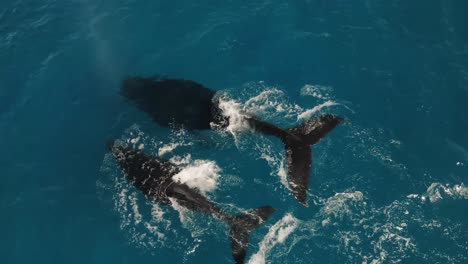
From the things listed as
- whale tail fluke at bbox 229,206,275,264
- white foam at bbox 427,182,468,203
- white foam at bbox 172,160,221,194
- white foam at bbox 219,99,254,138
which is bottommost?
white foam at bbox 427,182,468,203

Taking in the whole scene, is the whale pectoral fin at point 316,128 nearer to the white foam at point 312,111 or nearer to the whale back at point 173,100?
the white foam at point 312,111

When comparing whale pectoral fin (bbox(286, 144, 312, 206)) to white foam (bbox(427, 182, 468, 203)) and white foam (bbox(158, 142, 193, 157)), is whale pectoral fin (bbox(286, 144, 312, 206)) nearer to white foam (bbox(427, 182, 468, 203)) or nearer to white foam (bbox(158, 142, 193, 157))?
white foam (bbox(427, 182, 468, 203))

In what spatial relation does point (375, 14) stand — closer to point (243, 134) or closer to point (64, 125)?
point (243, 134)

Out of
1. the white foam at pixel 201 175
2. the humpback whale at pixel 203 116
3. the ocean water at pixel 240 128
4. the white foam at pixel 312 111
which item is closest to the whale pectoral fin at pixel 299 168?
the humpback whale at pixel 203 116

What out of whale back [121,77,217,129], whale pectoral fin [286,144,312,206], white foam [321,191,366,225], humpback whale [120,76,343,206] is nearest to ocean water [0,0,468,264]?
white foam [321,191,366,225]

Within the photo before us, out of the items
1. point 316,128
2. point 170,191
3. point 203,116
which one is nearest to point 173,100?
point 203,116

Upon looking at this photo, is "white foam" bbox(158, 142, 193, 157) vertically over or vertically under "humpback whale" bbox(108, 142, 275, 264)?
over
